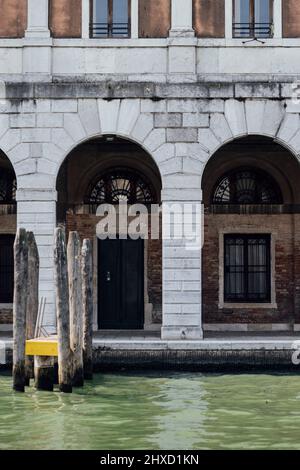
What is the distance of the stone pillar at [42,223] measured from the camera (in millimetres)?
19266

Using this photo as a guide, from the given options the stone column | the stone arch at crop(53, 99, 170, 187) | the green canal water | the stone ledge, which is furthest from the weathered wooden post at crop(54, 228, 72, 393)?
the stone column

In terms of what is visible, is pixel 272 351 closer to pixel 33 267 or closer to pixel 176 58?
pixel 33 267

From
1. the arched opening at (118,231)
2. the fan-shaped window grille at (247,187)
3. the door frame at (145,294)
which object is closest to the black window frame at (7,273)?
the arched opening at (118,231)

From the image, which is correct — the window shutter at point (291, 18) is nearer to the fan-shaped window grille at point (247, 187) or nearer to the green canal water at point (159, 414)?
the fan-shaped window grille at point (247, 187)

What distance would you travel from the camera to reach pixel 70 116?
1950 cm

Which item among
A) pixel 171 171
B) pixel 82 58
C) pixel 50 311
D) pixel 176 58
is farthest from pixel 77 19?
pixel 50 311

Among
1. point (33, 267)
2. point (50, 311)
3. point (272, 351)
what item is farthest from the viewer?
point (50, 311)

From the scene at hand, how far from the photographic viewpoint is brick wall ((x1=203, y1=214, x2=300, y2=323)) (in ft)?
72.7

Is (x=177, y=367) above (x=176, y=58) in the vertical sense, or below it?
below

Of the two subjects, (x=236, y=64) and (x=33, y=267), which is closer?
(x=33, y=267)

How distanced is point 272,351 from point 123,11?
710cm

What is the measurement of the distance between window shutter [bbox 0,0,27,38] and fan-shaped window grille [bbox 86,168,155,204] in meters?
4.10

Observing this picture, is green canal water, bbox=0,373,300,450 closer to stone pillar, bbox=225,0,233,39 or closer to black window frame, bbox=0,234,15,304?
black window frame, bbox=0,234,15,304

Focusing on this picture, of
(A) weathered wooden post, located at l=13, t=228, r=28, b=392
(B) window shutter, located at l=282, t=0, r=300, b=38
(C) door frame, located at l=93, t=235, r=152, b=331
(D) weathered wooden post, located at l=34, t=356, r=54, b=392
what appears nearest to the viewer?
(A) weathered wooden post, located at l=13, t=228, r=28, b=392
